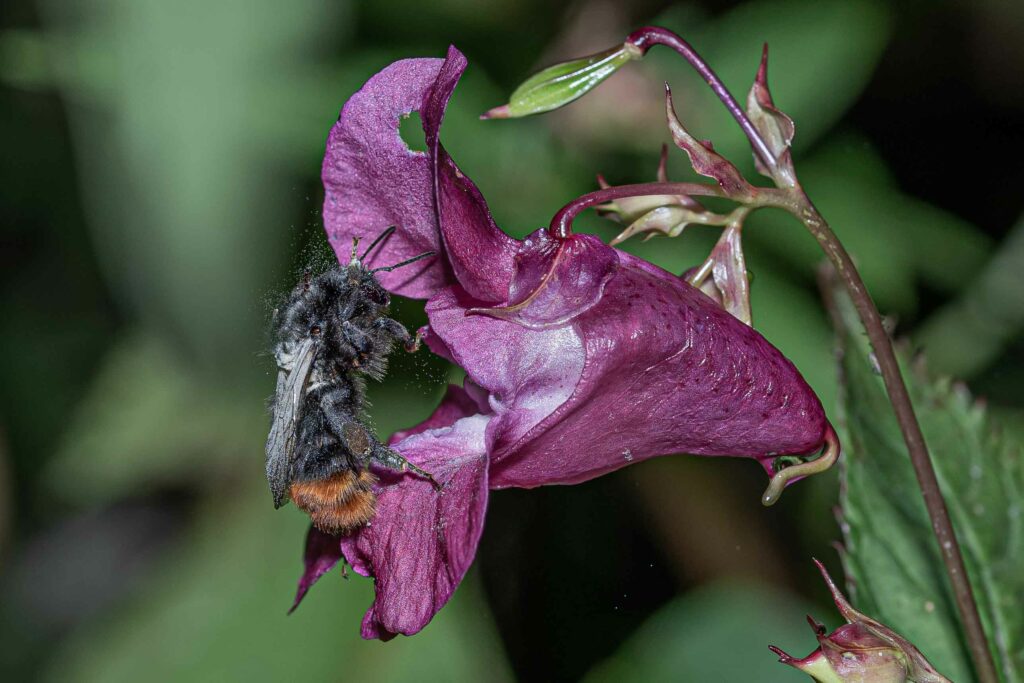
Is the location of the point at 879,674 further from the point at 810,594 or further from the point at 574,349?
the point at 810,594

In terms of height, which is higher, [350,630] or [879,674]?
[879,674]

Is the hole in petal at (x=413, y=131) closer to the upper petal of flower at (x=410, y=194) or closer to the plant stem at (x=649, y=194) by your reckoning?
the upper petal of flower at (x=410, y=194)

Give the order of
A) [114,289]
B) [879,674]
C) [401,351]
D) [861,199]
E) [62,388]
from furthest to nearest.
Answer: [62,388] < [114,289] < [861,199] < [401,351] < [879,674]

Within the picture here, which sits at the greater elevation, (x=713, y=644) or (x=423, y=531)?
(x=423, y=531)

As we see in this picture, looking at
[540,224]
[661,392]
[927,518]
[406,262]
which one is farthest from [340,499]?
[540,224]

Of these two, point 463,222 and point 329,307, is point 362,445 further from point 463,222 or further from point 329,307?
point 463,222

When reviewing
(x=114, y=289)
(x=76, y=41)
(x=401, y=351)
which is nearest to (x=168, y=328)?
(x=114, y=289)
